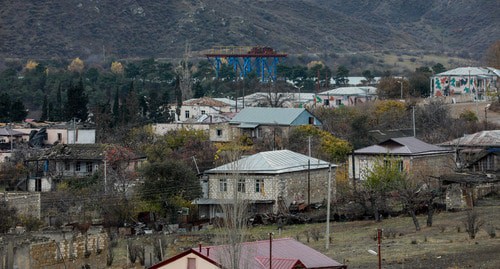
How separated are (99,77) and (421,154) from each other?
58.2 metres

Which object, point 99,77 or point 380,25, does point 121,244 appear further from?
point 380,25

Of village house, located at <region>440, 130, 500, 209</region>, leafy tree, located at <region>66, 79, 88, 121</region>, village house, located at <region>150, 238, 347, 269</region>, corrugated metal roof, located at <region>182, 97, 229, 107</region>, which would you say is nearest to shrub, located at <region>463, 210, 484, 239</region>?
village house, located at <region>440, 130, 500, 209</region>

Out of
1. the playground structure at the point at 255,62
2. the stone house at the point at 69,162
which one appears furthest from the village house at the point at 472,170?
the playground structure at the point at 255,62

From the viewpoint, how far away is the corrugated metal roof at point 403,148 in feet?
186

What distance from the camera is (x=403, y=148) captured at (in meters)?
56.9

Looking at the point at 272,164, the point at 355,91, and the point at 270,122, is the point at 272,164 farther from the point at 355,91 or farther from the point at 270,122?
the point at 355,91

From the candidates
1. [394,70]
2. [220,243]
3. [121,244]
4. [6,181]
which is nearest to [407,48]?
[394,70]

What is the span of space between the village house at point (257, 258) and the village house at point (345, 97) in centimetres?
5752

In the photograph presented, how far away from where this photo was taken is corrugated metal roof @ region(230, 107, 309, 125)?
72.2 meters

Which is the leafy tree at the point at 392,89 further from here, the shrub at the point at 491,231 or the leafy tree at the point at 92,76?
the shrub at the point at 491,231

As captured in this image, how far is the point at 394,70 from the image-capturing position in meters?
139

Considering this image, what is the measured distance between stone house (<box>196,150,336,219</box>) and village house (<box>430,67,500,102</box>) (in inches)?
1429

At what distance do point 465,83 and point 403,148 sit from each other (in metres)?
36.2

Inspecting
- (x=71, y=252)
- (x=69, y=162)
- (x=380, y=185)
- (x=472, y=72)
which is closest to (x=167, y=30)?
(x=472, y=72)
